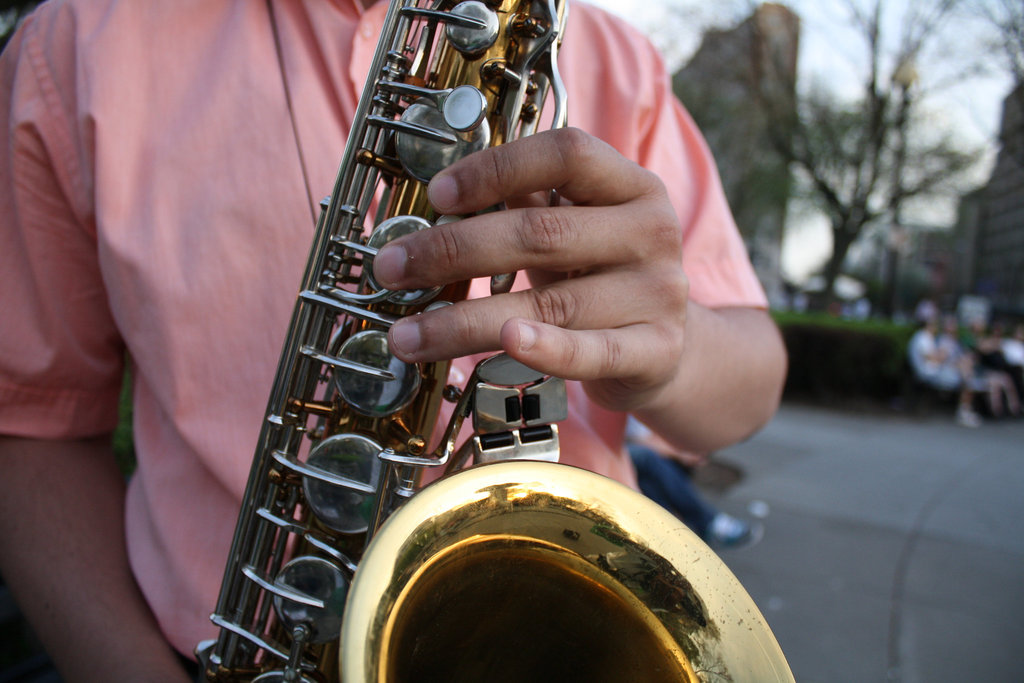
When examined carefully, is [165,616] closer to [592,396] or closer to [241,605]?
[241,605]

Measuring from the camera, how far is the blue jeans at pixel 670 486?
4.57 m

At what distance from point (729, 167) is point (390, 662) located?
1773 cm

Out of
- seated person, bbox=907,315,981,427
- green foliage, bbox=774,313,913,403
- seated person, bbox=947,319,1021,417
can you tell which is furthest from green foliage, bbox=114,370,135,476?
seated person, bbox=947,319,1021,417

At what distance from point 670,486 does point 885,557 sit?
5.17 ft

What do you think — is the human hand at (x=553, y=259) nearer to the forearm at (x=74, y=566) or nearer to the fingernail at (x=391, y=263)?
the fingernail at (x=391, y=263)

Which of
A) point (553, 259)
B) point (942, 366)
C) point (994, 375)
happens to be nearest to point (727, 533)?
point (553, 259)

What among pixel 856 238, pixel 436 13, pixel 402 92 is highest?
pixel 436 13

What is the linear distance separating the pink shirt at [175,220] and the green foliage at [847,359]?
10.8m

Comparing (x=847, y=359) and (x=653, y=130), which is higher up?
(x=653, y=130)

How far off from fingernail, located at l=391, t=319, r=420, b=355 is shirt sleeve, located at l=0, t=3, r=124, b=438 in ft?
2.32

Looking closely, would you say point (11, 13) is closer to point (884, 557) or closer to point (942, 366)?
point (884, 557)

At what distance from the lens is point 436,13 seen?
971 millimetres

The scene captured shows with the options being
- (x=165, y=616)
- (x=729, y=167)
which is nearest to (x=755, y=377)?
(x=165, y=616)

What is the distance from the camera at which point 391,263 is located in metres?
0.84
